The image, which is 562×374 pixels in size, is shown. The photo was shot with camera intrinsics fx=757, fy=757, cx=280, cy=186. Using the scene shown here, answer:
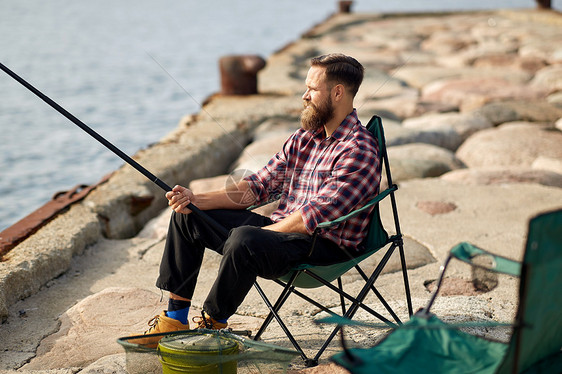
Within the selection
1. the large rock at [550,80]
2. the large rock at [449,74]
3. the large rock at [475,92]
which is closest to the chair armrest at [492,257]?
the large rock at [475,92]

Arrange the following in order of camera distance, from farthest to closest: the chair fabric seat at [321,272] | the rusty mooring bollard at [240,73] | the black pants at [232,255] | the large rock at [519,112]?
the rusty mooring bollard at [240,73] → the large rock at [519,112] → the chair fabric seat at [321,272] → the black pants at [232,255]

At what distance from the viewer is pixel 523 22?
695 inches

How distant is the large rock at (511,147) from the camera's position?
6.63 meters

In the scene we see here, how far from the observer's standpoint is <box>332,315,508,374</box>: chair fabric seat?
2273mm

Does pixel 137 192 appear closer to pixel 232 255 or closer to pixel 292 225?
pixel 292 225

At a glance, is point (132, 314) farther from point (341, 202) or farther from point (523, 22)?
point (523, 22)

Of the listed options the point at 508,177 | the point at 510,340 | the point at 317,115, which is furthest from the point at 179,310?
the point at 508,177

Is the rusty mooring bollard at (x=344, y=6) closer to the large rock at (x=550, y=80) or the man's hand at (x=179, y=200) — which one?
the large rock at (x=550, y=80)

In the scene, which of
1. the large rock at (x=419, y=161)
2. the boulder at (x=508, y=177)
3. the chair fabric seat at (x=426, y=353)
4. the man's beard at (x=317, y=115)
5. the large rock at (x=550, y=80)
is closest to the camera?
the chair fabric seat at (x=426, y=353)

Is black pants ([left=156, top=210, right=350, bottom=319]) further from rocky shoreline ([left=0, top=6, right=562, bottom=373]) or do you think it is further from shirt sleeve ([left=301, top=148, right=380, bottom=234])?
rocky shoreline ([left=0, top=6, right=562, bottom=373])

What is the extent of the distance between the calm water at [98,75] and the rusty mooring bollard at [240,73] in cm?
246

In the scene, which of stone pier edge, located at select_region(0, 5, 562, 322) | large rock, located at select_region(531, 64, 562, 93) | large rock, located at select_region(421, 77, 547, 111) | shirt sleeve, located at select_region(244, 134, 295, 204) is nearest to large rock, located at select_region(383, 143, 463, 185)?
stone pier edge, located at select_region(0, 5, 562, 322)

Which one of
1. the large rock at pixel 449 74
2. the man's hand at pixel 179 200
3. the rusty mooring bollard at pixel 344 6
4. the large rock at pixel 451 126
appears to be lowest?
the rusty mooring bollard at pixel 344 6

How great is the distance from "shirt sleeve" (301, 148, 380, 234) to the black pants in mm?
116
